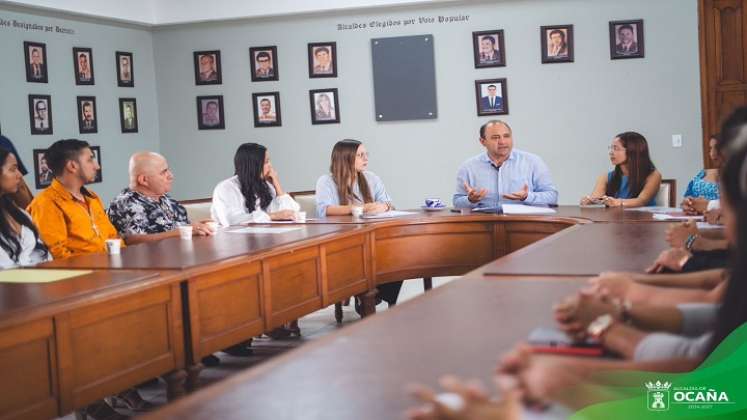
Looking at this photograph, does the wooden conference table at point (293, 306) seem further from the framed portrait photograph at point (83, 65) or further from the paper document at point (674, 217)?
the framed portrait photograph at point (83, 65)

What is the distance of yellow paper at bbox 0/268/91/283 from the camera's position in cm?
322

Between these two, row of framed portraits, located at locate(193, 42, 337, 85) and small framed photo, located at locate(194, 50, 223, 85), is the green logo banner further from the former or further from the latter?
small framed photo, located at locate(194, 50, 223, 85)

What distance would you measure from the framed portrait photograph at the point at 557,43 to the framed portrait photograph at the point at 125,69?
381 centimetres

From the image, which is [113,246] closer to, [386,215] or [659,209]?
[386,215]

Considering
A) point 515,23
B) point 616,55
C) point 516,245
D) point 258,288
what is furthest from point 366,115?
point 258,288

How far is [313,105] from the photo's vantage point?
8.13m

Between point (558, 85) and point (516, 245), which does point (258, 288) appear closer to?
point (516, 245)

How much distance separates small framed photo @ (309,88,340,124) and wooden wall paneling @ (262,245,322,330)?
375 centimetres

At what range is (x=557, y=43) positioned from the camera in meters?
7.62

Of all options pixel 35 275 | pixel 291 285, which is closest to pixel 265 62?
pixel 291 285

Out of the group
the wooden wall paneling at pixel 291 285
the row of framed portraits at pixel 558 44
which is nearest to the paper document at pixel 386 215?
the wooden wall paneling at pixel 291 285

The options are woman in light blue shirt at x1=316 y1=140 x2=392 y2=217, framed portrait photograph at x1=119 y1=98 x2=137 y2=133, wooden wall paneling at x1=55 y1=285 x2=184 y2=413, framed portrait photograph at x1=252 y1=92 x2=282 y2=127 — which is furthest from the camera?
framed portrait photograph at x1=252 y1=92 x2=282 y2=127

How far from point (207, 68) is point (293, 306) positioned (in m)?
4.61

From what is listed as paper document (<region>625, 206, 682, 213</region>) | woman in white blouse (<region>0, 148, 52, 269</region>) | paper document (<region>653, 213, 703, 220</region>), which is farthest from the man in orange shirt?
Answer: paper document (<region>625, 206, 682, 213</region>)
